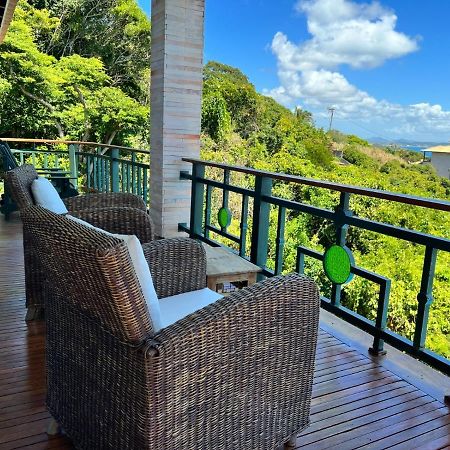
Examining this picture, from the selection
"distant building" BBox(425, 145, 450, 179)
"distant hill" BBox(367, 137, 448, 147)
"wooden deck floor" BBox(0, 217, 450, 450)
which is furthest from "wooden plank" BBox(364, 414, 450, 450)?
"distant hill" BBox(367, 137, 448, 147)

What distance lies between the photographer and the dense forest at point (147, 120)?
11.2 meters

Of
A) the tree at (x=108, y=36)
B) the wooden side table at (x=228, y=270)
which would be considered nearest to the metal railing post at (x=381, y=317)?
the wooden side table at (x=228, y=270)

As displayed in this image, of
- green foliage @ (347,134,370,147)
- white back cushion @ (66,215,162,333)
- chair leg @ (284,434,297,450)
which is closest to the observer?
white back cushion @ (66,215,162,333)

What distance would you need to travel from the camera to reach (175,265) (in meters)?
1.94

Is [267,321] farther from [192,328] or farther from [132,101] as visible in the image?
[132,101]

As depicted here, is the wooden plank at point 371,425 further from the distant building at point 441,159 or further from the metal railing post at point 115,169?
the distant building at point 441,159

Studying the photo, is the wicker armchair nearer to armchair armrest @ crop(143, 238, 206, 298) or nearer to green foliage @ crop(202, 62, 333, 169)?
armchair armrest @ crop(143, 238, 206, 298)

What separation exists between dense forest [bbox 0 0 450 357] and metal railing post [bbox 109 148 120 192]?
18.8 ft

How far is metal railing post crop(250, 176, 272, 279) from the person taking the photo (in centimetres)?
302

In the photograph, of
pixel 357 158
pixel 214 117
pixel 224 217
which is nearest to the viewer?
pixel 224 217

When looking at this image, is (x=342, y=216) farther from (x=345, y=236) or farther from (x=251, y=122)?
(x=251, y=122)

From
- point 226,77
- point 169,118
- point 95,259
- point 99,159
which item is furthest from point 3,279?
point 226,77

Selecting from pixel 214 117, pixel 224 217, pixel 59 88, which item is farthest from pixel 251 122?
pixel 224 217

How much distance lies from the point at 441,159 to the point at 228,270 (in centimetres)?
2745
